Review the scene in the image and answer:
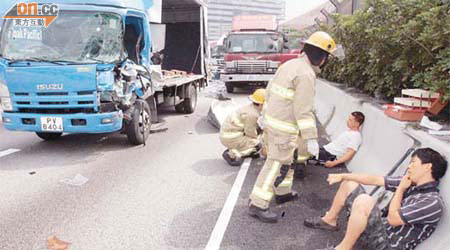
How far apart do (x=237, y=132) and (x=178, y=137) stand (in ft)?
7.27

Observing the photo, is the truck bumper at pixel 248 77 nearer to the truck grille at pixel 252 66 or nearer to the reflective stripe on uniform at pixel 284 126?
the truck grille at pixel 252 66

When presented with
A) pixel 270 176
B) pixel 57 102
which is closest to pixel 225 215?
pixel 270 176

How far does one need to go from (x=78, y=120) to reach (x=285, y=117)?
3536mm

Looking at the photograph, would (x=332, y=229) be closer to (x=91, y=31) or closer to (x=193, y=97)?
(x=91, y=31)

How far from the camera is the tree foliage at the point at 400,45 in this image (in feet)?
13.3

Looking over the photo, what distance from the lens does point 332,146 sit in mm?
5250

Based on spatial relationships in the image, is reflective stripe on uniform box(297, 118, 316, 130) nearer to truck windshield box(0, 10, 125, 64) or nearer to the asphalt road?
the asphalt road

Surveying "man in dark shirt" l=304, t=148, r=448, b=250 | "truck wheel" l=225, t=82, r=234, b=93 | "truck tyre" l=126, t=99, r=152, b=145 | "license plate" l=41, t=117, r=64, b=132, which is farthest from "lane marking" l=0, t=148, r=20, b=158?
"truck wheel" l=225, t=82, r=234, b=93

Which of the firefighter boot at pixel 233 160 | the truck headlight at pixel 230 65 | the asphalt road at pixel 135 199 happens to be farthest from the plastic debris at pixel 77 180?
the truck headlight at pixel 230 65

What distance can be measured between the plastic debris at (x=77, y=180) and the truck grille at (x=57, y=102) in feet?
3.93

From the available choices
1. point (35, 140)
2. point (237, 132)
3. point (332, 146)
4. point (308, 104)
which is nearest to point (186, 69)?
point (35, 140)

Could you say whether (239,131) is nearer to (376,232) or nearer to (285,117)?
(285,117)

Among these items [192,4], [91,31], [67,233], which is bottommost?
[67,233]

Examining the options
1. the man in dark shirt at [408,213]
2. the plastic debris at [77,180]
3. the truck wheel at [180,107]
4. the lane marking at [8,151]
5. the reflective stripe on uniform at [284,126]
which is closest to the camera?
the man in dark shirt at [408,213]
